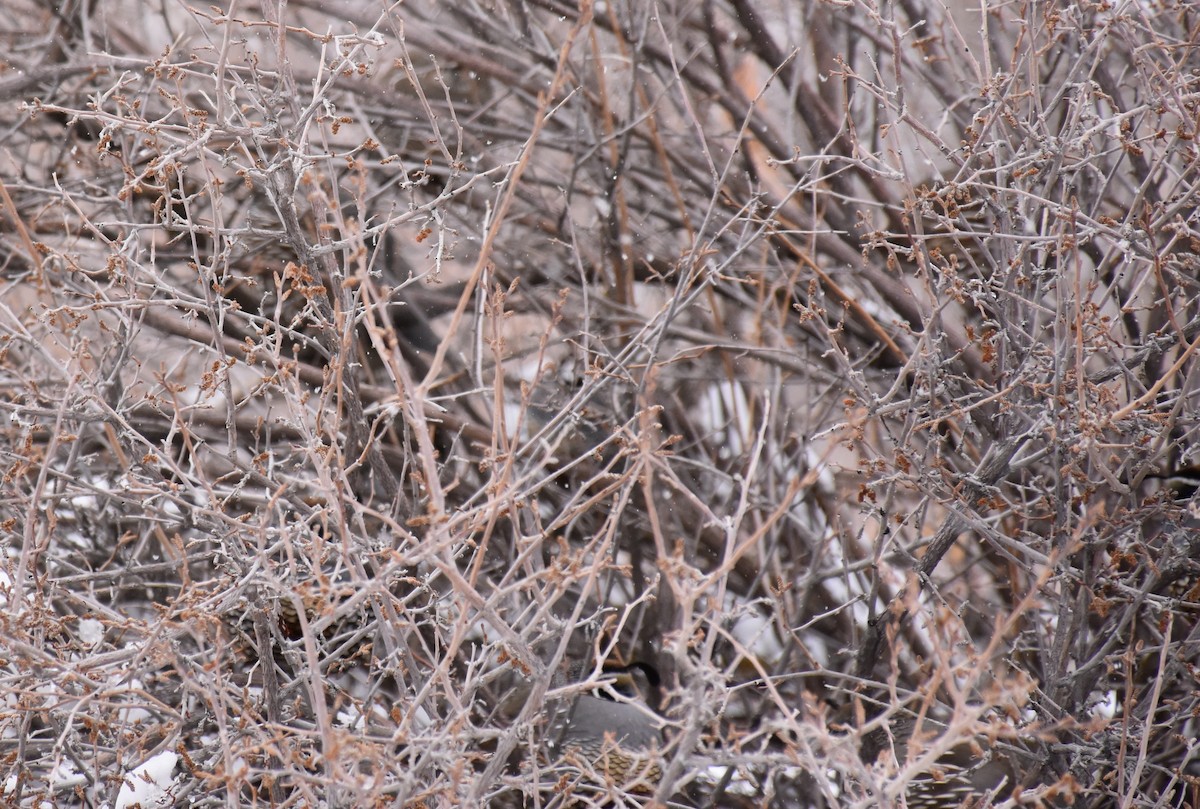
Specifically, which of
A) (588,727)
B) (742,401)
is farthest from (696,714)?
(742,401)

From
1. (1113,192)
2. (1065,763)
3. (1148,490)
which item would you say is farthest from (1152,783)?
(1113,192)

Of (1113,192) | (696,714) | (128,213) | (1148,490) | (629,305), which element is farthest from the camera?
(629,305)

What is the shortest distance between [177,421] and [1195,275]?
Answer: 3.49 m

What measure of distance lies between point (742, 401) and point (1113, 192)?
8.05 feet

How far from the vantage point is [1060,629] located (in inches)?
122

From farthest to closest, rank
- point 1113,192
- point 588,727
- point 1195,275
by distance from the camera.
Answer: point 1113,192
point 1195,275
point 588,727

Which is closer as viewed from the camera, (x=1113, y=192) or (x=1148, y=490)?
(x=1148, y=490)

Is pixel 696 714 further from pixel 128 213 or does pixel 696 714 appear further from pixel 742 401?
pixel 742 401

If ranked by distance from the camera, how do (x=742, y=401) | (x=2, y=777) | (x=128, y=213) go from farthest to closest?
(x=742, y=401)
(x=128, y=213)
(x=2, y=777)

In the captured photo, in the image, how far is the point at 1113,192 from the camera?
500 cm

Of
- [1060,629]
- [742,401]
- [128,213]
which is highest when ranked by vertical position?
[128,213]

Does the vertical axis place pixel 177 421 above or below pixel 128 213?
below

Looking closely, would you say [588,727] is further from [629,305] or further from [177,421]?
[629,305]

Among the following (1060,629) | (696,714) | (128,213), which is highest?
(128,213)
